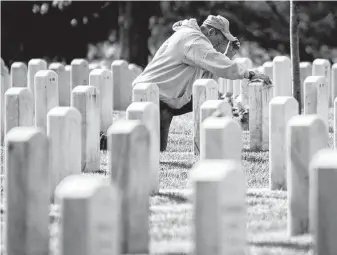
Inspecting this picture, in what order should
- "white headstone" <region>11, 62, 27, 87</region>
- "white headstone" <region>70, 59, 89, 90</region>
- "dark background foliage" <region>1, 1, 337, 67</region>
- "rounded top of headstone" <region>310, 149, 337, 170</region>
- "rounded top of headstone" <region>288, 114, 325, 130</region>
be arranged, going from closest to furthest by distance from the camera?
"rounded top of headstone" <region>310, 149, 337, 170</region>
"rounded top of headstone" <region>288, 114, 325, 130</region>
"white headstone" <region>11, 62, 27, 87</region>
"white headstone" <region>70, 59, 89, 90</region>
"dark background foliage" <region>1, 1, 337, 67</region>

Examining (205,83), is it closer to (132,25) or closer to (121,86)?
(121,86)

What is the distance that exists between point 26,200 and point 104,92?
26.5ft

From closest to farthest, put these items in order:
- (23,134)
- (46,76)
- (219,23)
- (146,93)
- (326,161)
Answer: (326,161) < (23,134) < (146,93) < (219,23) < (46,76)

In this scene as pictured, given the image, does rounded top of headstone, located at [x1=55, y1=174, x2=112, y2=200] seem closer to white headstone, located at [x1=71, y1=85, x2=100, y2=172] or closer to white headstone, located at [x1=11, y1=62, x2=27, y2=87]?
white headstone, located at [x1=71, y1=85, x2=100, y2=172]

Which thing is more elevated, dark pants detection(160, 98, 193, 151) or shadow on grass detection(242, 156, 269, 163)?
dark pants detection(160, 98, 193, 151)

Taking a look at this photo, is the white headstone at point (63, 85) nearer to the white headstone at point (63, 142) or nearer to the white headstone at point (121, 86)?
the white headstone at point (121, 86)

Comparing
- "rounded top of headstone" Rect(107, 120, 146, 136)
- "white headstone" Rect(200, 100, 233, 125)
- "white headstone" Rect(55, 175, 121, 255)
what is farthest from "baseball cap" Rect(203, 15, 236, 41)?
"white headstone" Rect(55, 175, 121, 255)

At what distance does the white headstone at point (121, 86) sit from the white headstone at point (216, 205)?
40.2 ft

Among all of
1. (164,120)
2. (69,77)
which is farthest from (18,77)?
(164,120)

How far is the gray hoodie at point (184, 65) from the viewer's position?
13.0 metres

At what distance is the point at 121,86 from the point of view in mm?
19266

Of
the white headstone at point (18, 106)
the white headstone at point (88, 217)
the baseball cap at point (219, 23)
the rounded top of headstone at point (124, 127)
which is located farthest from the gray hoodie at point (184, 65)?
the white headstone at point (88, 217)

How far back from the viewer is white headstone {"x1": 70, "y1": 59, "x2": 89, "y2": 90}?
739 inches

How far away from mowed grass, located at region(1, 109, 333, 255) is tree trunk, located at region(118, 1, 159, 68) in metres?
10.8
